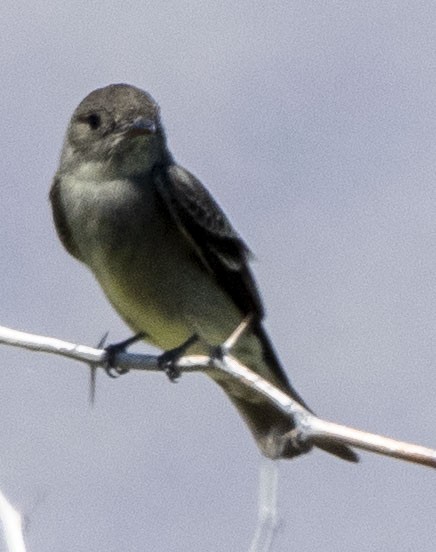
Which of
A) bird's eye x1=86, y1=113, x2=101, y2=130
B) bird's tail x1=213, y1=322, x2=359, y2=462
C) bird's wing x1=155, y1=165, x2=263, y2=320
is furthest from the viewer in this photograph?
bird's eye x1=86, y1=113, x2=101, y2=130

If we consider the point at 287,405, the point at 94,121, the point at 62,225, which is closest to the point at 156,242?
the point at 62,225

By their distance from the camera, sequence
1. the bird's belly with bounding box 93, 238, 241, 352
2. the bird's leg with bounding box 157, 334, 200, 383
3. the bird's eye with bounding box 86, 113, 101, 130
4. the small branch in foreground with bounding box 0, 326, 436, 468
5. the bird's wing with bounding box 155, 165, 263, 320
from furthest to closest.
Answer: the bird's eye with bounding box 86, 113, 101, 130
the bird's wing with bounding box 155, 165, 263, 320
the bird's belly with bounding box 93, 238, 241, 352
the bird's leg with bounding box 157, 334, 200, 383
the small branch in foreground with bounding box 0, 326, 436, 468

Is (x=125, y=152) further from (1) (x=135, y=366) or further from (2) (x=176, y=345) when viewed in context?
(1) (x=135, y=366)

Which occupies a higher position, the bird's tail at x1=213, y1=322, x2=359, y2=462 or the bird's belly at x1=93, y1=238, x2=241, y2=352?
the bird's belly at x1=93, y1=238, x2=241, y2=352

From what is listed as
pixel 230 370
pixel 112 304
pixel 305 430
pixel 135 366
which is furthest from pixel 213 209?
pixel 305 430

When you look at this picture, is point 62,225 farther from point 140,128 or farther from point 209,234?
point 209,234

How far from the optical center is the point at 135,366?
5852 mm

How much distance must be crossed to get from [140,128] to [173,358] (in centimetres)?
180

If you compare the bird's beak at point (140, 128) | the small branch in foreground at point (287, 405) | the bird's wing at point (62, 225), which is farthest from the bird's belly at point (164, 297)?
the small branch in foreground at point (287, 405)

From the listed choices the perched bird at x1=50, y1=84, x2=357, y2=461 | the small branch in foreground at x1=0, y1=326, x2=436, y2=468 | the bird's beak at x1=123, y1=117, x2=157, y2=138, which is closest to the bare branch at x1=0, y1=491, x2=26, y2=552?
the small branch in foreground at x1=0, y1=326, x2=436, y2=468

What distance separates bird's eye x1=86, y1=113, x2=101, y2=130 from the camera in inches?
319

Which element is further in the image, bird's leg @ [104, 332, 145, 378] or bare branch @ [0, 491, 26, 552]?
bird's leg @ [104, 332, 145, 378]

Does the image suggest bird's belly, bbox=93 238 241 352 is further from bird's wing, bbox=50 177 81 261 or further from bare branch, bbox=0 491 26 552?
bare branch, bbox=0 491 26 552

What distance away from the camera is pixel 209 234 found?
7738mm
